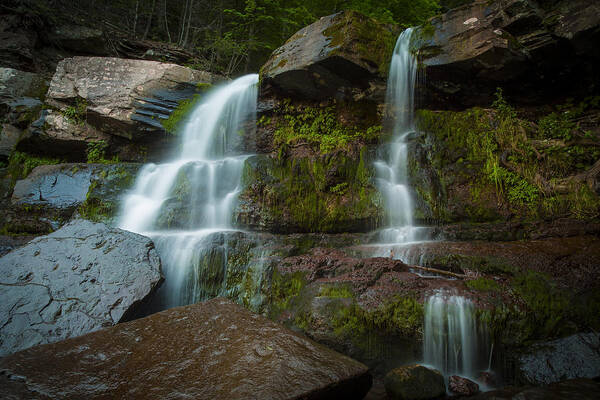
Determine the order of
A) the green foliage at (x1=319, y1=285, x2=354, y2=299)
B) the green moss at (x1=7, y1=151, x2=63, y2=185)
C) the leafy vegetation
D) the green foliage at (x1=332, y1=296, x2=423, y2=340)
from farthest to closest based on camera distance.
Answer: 1. the green moss at (x1=7, y1=151, x2=63, y2=185)
2. the leafy vegetation
3. the green foliage at (x1=319, y1=285, x2=354, y2=299)
4. the green foliage at (x1=332, y1=296, x2=423, y2=340)

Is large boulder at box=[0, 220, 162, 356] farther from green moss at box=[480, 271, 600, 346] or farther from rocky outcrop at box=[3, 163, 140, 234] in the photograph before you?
green moss at box=[480, 271, 600, 346]

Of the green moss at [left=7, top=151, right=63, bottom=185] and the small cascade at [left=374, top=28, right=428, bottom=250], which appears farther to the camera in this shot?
the green moss at [left=7, top=151, right=63, bottom=185]

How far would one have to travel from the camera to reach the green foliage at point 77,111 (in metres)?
7.92

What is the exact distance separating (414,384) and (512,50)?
5.80 metres

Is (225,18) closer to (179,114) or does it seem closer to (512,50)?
(179,114)

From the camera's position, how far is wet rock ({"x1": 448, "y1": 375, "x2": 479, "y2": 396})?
2.73 meters

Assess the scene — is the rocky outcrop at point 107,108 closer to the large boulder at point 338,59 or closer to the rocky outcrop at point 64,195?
the rocky outcrop at point 64,195

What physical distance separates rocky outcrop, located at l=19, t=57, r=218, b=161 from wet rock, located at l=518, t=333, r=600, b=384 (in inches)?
333

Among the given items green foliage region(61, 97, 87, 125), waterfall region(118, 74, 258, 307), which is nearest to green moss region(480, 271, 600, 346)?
waterfall region(118, 74, 258, 307)

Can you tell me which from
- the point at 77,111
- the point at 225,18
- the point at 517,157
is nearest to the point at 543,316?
the point at 517,157

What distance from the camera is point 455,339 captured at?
306 cm

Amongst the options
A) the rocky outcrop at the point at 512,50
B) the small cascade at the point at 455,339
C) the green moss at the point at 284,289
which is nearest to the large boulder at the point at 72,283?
the green moss at the point at 284,289

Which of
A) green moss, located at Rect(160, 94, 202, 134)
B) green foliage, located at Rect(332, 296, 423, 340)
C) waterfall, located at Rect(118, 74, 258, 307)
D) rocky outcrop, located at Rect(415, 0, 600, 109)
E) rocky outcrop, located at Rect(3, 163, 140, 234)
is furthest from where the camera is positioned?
green moss, located at Rect(160, 94, 202, 134)

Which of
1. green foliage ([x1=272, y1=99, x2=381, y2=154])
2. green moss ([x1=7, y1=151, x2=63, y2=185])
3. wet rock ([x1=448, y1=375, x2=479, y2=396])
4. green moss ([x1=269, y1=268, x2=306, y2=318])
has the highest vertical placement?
green foliage ([x1=272, y1=99, x2=381, y2=154])
